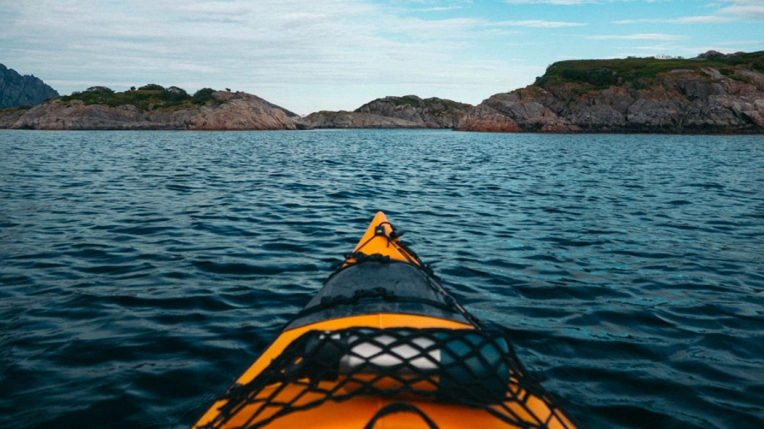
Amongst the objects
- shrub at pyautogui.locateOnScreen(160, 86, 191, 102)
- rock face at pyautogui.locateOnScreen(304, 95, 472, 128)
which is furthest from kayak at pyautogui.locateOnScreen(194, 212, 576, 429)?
rock face at pyautogui.locateOnScreen(304, 95, 472, 128)

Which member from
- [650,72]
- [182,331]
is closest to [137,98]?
[650,72]

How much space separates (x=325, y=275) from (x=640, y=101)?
262ft

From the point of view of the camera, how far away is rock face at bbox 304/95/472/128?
165375 millimetres

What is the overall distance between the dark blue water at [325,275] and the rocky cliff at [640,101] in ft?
216

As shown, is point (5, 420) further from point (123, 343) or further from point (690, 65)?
point (690, 65)

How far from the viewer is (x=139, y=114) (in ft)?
292

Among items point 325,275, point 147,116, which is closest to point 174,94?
point 147,116

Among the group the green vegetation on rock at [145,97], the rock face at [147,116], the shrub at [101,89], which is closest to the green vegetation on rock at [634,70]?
the rock face at [147,116]

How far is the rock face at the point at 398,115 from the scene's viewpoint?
543ft

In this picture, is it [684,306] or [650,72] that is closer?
[684,306]

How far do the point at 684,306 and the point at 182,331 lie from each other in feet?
18.5

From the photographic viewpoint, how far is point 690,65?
261 feet

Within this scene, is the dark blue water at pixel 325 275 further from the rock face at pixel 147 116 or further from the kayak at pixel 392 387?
the rock face at pixel 147 116

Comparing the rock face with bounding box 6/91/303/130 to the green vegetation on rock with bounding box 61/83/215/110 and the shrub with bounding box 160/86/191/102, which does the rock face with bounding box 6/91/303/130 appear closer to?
the green vegetation on rock with bounding box 61/83/215/110
